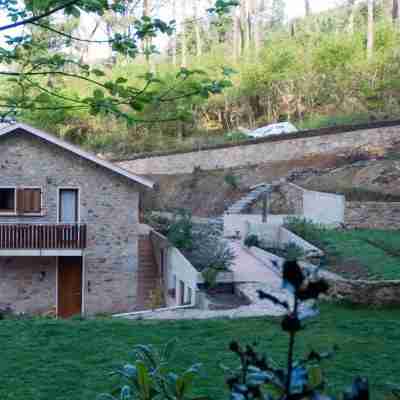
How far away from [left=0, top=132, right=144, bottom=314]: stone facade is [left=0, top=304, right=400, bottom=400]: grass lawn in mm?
8960

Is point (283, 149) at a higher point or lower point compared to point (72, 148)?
higher

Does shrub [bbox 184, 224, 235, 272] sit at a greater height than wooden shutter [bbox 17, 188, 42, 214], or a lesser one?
lesser

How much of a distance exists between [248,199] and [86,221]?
7.77 m

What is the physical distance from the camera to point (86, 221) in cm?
1989

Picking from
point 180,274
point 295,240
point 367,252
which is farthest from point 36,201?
point 367,252

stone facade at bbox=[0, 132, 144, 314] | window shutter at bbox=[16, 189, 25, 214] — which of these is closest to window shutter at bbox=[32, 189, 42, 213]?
stone facade at bbox=[0, 132, 144, 314]

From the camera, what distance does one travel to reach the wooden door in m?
20.0

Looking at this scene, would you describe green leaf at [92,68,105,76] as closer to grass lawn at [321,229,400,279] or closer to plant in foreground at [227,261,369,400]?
plant in foreground at [227,261,369,400]

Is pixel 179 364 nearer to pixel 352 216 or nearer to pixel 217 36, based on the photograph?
pixel 352 216

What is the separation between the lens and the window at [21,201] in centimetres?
1955

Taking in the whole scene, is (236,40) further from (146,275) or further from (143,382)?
(143,382)

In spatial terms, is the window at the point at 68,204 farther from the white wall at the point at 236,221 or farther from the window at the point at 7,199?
the white wall at the point at 236,221

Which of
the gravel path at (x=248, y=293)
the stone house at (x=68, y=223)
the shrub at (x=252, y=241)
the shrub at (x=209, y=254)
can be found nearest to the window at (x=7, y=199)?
the stone house at (x=68, y=223)

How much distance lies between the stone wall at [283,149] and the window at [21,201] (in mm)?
13505
